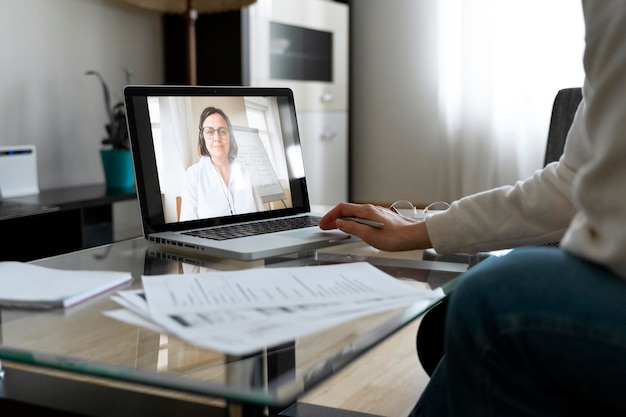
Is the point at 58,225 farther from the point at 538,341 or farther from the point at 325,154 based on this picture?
the point at 538,341

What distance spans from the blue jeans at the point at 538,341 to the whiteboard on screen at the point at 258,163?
804 mm

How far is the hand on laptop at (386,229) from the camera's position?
1012 millimetres

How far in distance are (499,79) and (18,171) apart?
2.12 metres

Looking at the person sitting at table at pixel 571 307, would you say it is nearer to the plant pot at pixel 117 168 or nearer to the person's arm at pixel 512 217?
the person's arm at pixel 512 217

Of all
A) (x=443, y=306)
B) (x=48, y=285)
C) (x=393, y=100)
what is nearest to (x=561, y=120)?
(x=443, y=306)

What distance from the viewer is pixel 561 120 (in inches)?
65.5

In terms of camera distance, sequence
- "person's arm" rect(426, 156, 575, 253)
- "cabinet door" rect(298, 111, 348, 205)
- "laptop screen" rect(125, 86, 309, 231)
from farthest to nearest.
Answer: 1. "cabinet door" rect(298, 111, 348, 205)
2. "laptop screen" rect(125, 86, 309, 231)
3. "person's arm" rect(426, 156, 575, 253)

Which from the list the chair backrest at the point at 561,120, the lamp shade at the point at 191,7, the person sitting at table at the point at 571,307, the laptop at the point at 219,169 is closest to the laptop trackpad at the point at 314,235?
the laptop at the point at 219,169

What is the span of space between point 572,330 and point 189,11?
2.54 m

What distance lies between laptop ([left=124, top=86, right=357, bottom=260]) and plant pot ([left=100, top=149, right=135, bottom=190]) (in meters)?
1.32

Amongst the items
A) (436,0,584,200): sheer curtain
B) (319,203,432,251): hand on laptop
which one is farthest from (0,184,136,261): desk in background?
(436,0,584,200): sheer curtain

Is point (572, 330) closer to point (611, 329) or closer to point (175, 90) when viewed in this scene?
point (611, 329)

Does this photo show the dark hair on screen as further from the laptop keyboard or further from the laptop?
the laptop keyboard

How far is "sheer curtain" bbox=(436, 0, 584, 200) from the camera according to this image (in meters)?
3.27
